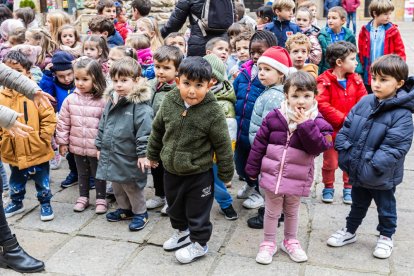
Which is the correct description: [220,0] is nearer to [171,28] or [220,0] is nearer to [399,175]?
[171,28]

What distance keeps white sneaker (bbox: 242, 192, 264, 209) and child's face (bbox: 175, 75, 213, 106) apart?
4.86 ft

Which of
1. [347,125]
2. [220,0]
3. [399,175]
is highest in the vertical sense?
[220,0]

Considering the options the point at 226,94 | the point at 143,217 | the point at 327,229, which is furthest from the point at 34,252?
the point at 327,229

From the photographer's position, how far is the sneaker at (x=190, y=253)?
12.3ft

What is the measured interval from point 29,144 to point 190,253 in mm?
1682

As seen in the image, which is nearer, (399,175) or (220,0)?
(399,175)

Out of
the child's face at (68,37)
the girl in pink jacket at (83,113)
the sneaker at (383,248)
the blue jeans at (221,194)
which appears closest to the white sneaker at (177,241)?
the blue jeans at (221,194)

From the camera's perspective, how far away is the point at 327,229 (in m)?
4.33

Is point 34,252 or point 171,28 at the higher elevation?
point 171,28

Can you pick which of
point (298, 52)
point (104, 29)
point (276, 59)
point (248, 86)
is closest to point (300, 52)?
point (298, 52)

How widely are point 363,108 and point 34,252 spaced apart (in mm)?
2752

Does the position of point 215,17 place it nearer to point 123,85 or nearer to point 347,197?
point 123,85

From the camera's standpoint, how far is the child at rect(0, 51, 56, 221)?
4.31 meters

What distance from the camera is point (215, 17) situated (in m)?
6.41
